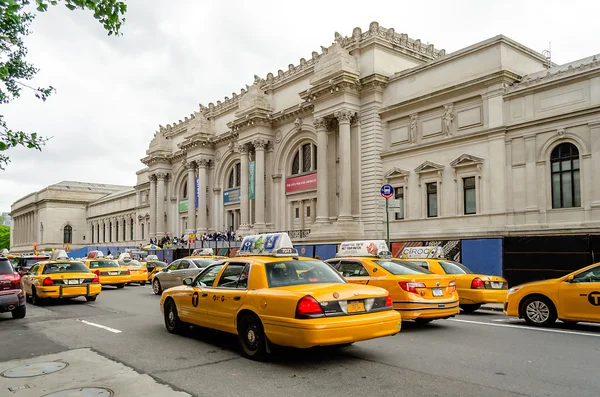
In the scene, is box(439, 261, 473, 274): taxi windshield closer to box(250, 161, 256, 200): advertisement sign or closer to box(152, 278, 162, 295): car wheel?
box(152, 278, 162, 295): car wheel

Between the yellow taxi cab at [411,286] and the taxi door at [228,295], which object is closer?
the taxi door at [228,295]

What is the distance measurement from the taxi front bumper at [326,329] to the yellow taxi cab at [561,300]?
5.09m

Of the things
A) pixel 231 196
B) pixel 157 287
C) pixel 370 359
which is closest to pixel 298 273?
pixel 370 359

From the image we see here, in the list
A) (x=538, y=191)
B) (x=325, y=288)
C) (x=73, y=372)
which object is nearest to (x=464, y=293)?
(x=325, y=288)

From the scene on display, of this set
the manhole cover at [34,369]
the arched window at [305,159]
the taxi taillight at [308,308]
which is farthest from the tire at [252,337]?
the arched window at [305,159]

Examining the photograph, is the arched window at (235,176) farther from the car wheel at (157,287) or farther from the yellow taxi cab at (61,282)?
the yellow taxi cab at (61,282)

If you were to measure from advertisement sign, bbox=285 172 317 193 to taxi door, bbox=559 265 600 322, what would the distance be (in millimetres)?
28408

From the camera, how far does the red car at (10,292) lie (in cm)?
1233

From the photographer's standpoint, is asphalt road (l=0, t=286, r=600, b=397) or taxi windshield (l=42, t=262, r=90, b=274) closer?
asphalt road (l=0, t=286, r=600, b=397)

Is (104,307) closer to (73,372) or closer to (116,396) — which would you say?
(73,372)

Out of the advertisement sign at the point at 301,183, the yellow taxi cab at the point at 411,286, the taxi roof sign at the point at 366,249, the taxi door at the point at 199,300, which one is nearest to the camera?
the taxi door at the point at 199,300

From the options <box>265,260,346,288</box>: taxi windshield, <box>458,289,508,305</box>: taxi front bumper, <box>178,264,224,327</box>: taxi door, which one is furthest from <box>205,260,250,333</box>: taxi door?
<box>458,289,508,305</box>: taxi front bumper

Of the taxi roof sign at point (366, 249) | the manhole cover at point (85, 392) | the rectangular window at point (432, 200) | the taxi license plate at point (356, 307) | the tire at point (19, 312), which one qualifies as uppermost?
the rectangular window at point (432, 200)

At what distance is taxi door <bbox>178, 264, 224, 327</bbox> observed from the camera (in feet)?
29.0
